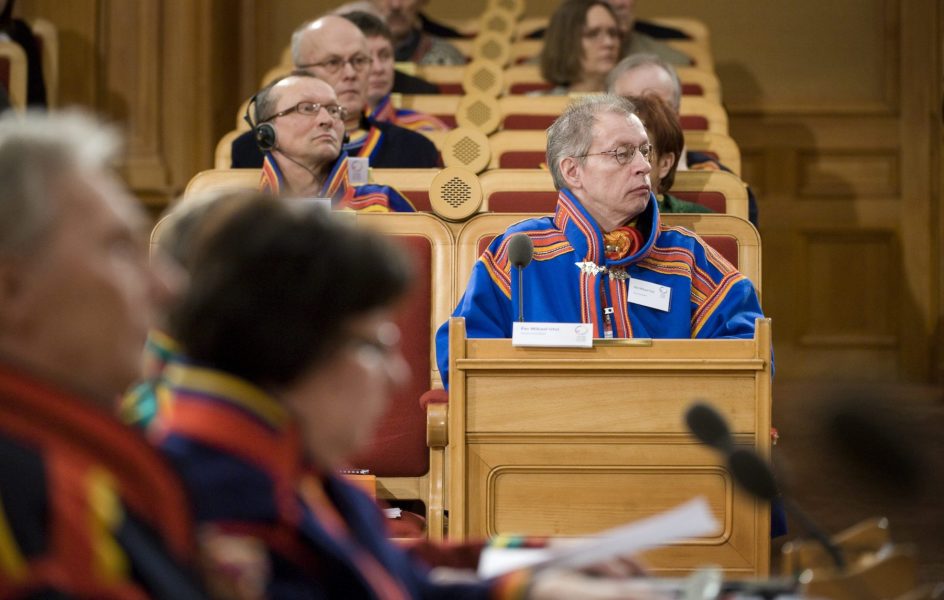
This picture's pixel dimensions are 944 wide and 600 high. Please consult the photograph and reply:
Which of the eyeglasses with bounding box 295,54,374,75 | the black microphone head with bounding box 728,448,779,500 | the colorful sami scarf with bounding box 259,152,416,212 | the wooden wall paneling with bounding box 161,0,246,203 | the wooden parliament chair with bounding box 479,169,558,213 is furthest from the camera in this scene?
the wooden wall paneling with bounding box 161,0,246,203

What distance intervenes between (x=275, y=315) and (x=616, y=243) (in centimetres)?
202

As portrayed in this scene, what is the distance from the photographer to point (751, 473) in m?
1.11

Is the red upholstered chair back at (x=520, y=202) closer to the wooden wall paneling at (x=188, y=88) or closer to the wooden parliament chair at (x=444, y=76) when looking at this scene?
the wooden parliament chair at (x=444, y=76)

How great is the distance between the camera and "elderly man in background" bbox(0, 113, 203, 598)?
2.70 ft

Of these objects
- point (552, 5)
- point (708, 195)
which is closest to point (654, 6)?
point (552, 5)

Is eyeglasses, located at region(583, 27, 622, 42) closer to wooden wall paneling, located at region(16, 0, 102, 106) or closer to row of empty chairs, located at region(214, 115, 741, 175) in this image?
row of empty chairs, located at region(214, 115, 741, 175)

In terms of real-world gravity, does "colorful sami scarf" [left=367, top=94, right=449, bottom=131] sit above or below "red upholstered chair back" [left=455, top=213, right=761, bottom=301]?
above

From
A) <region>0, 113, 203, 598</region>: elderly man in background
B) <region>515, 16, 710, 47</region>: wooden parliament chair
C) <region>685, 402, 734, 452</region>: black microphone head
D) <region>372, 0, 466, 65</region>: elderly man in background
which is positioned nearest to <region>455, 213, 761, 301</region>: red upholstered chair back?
<region>685, 402, 734, 452</region>: black microphone head

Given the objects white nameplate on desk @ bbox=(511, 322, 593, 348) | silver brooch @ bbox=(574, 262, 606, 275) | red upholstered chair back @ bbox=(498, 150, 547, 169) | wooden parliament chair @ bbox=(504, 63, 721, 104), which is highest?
wooden parliament chair @ bbox=(504, 63, 721, 104)

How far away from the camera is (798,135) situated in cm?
609

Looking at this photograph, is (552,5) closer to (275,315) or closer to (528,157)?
(528,157)

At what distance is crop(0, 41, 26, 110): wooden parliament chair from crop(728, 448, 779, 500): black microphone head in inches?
159

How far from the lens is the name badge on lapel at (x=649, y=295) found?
288cm

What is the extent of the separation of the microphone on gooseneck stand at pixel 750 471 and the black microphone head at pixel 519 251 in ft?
4.43
